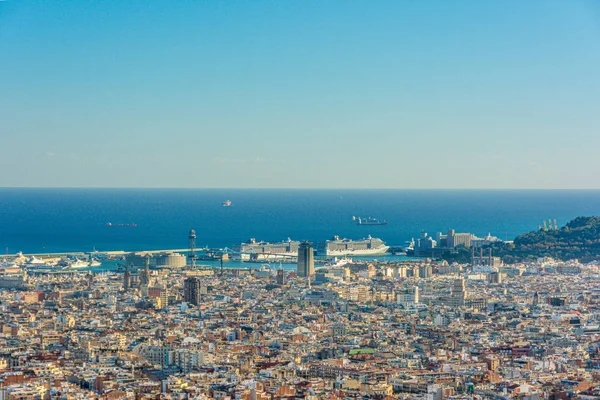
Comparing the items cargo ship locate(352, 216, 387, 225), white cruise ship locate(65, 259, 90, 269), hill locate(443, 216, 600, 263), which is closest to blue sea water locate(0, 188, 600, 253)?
cargo ship locate(352, 216, 387, 225)

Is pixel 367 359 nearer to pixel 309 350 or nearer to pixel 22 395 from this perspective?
pixel 309 350

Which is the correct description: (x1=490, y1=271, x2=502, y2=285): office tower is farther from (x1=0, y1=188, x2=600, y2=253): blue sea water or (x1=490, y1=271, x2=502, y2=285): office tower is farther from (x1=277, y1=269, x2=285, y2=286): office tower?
(x1=0, y1=188, x2=600, y2=253): blue sea water

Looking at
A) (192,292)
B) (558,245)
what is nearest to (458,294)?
(192,292)

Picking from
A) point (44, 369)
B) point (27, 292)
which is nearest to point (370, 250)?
point (27, 292)

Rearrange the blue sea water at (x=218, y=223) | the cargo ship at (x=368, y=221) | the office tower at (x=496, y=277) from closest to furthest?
the office tower at (x=496, y=277) → the blue sea water at (x=218, y=223) → the cargo ship at (x=368, y=221)

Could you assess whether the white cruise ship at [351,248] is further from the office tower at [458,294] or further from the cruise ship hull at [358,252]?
the office tower at [458,294]

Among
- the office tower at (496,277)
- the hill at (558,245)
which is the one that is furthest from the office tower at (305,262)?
the hill at (558,245)

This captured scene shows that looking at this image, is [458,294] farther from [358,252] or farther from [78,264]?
[358,252]

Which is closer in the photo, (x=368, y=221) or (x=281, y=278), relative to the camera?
(x=281, y=278)
